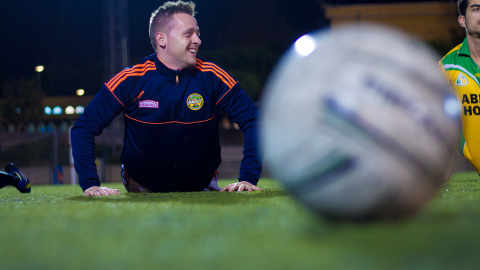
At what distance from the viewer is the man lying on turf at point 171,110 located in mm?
4945

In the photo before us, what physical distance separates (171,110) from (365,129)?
3.04 meters

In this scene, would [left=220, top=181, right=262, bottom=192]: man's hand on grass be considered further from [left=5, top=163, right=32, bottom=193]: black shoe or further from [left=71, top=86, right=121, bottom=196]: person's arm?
[left=5, top=163, right=32, bottom=193]: black shoe

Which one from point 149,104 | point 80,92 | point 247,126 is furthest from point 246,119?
point 80,92

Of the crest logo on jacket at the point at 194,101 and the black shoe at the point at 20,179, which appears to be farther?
the black shoe at the point at 20,179

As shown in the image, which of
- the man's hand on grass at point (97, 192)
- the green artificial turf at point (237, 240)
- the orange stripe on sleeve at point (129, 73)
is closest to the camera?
the green artificial turf at point (237, 240)

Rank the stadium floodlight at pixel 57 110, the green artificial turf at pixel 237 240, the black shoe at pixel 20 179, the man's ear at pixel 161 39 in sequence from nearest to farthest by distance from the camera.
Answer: the green artificial turf at pixel 237 240
the man's ear at pixel 161 39
the black shoe at pixel 20 179
the stadium floodlight at pixel 57 110

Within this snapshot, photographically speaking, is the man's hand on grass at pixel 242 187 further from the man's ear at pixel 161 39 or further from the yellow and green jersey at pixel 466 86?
the yellow and green jersey at pixel 466 86

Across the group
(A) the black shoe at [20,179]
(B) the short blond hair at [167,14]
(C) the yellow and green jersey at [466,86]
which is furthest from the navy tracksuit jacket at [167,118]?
(C) the yellow and green jersey at [466,86]

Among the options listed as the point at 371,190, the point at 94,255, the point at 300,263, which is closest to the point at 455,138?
the point at 371,190

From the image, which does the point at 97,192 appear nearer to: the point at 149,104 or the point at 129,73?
the point at 149,104

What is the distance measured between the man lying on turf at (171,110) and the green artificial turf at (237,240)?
1.93m

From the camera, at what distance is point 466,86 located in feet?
18.8

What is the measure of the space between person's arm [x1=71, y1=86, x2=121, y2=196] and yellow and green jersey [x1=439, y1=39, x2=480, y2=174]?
3688 mm

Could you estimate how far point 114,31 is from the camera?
25.0 m
